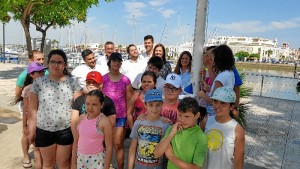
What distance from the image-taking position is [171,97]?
10.2 ft

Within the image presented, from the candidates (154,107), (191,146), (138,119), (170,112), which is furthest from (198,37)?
(191,146)

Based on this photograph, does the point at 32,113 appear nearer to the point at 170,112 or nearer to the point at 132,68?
the point at 170,112

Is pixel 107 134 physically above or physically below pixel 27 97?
below

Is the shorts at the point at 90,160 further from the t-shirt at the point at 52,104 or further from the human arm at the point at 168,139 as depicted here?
the human arm at the point at 168,139

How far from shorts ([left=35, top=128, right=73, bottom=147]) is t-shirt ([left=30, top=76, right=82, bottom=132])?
1.8 inches

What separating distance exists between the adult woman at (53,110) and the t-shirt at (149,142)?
0.95 meters

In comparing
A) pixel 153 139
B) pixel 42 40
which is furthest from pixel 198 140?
pixel 42 40

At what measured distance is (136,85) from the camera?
15.0 ft

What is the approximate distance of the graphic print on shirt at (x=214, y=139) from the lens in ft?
7.97

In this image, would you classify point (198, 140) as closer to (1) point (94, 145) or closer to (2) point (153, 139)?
(2) point (153, 139)

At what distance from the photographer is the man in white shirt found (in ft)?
17.7

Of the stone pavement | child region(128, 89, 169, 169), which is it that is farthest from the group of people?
the stone pavement

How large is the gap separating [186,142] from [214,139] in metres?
0.26

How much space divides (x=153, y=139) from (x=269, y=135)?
17.7 ft
